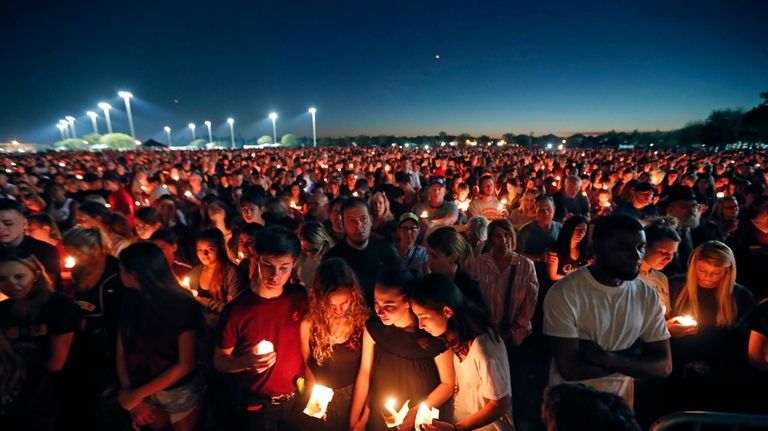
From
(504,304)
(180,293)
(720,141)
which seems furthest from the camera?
(720,141)

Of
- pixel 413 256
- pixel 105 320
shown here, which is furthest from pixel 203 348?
pixel 413 256

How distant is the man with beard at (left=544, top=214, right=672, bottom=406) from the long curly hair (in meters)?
1.29

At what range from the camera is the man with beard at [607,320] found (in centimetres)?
220

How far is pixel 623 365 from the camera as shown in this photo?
7.17ft

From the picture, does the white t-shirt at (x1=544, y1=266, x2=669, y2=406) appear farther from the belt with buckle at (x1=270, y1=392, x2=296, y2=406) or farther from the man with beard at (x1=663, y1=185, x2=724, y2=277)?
the man with beard at (x1=663, y1=185, x2=724, y2=277)

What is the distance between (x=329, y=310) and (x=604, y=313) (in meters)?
1.78

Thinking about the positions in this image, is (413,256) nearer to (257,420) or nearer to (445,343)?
(445,343)

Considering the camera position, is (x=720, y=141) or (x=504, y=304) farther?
(x=720, y=141)

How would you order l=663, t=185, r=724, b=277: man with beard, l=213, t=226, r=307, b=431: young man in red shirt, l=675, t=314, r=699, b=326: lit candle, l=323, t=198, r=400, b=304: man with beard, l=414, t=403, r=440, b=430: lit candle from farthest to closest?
l=663, t=185, r=724, b=277: man with beard → l=323, t=198, r=400, b=304: man with beard → l=675, t=314, r=699, b=326: lit candle → l=213, t=226, r=307, b=431: young man in red shirt → l=414, t=403, r=440, b=430: lit candle

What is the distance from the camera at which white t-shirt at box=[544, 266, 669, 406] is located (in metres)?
2.27

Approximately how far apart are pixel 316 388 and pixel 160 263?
57.9 inches

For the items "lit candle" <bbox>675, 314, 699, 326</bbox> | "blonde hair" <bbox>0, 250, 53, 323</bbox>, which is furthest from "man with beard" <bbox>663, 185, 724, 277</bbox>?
"blonde hair" <bbox>0, 250, 53, 323</bbox>

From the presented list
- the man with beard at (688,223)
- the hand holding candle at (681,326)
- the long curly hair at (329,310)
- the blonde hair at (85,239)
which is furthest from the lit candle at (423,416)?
the man with beard at (688,223)

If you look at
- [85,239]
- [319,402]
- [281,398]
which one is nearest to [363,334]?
[319,402]
